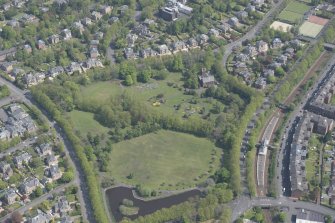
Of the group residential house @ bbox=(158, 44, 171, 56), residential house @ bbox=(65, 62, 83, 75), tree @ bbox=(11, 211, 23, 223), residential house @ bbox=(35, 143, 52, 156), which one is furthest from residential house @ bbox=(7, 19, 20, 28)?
tree @ bbox=(11, 211, 23, 223)

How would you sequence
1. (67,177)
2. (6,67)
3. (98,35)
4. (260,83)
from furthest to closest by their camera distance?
(98,35), (6,67), (260,83), (67,177)

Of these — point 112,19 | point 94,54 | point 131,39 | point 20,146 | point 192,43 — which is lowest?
point 20,146

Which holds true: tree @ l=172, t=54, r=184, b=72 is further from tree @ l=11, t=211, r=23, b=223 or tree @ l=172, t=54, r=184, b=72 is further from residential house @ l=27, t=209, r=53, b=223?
tree @ l=11, t=211, r=23, b=223

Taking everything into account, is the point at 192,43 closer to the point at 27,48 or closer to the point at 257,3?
the point at 257,3

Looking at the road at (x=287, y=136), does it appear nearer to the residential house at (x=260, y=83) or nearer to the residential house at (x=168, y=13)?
the residential house at (x=260, y=83)

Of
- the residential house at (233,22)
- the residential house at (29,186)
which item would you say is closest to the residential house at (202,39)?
the residential house at (233,22)

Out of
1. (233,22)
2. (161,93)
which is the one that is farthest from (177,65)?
(233,22)
